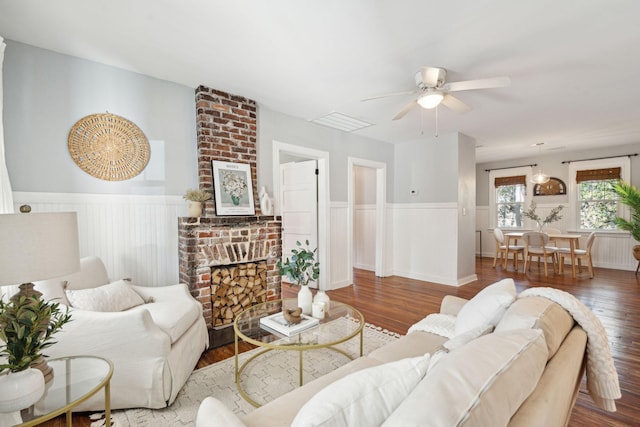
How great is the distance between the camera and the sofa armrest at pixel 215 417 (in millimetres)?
811

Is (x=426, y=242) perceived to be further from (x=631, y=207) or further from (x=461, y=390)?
(x=461, y=390)

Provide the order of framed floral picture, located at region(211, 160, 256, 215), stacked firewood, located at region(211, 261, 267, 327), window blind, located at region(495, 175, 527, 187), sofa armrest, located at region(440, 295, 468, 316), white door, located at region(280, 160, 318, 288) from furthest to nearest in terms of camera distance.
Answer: window blind, located at region(495, 175, 527, 187)
white door, located at region(280, 160, 318, 288)
framed floral picture, located at region(211, 160, 256, 215)
stacked firewood, located at region(211, 261, 267, 327)
sofa armrest, located at region(440, 295, 468, 316)

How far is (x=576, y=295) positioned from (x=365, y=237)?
334 centimetres

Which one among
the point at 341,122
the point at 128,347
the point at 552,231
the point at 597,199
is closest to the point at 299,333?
the point at 128,347

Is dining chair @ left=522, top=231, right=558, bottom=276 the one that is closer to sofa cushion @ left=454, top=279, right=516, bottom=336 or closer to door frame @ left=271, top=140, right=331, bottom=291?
door frame @ left=271, top=140, right=331, bottom=291

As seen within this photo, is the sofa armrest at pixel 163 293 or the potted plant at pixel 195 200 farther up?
the potted plant at pixel 195 200

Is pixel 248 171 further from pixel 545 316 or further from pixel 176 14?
pixel 545 316

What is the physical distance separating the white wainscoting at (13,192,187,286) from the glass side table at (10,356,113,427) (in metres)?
1.33

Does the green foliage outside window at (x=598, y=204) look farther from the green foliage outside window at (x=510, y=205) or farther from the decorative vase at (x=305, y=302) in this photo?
the decorative vase at (x=305, y=302)

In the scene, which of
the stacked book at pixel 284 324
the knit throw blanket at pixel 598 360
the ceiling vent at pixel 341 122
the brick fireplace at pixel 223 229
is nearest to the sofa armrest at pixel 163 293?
the brick fireplace at pixel 223 229

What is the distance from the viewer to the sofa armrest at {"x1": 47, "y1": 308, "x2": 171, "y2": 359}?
161 centimetres

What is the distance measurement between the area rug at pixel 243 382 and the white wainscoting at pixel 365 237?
3.14 m

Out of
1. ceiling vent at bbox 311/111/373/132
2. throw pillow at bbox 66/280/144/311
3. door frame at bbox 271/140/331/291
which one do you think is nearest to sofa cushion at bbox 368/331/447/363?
throw pillow at bbox 66/280/144/311

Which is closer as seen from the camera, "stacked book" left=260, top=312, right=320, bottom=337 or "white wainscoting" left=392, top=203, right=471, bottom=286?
"stacked book" left=260, top=312, right=320, bottom=337
